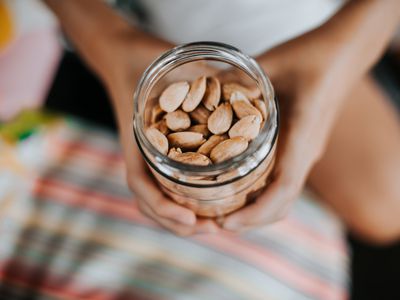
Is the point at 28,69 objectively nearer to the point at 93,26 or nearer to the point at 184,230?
the point at 93,26

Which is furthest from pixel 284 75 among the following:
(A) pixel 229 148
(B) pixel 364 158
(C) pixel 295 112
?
(B) pixel 364 158

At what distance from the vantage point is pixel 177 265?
0.61m

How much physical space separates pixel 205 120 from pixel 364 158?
370 mm

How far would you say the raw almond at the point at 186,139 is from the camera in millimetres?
332

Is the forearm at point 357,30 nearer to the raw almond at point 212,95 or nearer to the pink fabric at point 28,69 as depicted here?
the raw almond at point 212,95

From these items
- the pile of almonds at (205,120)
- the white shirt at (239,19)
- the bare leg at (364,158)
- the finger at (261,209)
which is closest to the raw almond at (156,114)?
the pile of almonds at (205,120)

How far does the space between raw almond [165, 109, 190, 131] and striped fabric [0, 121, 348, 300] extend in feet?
0.99

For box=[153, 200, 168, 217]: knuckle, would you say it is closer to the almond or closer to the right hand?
the right hand

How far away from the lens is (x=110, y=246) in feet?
2.04

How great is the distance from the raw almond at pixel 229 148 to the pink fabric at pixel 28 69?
509mm

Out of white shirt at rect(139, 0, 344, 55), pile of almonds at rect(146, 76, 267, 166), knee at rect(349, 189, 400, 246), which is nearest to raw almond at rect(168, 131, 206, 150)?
pile of almonds at rect(146, 76, 267, 166)

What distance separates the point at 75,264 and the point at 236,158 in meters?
0.38

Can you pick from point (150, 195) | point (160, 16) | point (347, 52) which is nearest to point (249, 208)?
point (150, 195)

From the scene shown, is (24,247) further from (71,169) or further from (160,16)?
(160,16)
